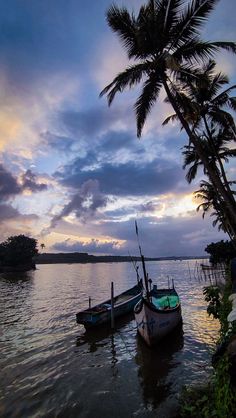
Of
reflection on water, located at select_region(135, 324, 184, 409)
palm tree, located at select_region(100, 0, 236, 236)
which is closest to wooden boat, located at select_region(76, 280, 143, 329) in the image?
reflection on water, located at select_region(135, 324, 184, 409)

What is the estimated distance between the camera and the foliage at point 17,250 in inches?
4619

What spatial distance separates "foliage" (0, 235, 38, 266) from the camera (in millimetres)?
117312

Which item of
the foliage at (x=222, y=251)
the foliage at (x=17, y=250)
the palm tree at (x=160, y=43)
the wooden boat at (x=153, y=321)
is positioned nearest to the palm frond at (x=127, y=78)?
the palm tree at (x=160, y=43)

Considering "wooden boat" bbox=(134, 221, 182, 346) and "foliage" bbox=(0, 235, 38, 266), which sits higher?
"foliage" bbox=(0, 235, 38, 266)

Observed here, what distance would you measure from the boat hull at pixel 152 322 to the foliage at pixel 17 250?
359ft

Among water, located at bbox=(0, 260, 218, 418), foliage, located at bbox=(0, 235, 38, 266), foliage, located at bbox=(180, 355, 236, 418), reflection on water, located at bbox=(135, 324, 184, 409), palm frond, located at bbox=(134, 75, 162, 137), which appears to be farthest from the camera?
foliage, located at bbox=(0, 235, 38, 266)

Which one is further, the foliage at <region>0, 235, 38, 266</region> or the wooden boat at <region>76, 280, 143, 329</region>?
the foliage at <region>0, 235, 38, 266</region>

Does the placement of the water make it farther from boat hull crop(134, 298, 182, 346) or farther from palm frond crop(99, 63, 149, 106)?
palm frond crop(99, 63, 149, 106)

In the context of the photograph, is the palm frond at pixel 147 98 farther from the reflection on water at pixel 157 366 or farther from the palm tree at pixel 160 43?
the reflection on water at pixel 157 366

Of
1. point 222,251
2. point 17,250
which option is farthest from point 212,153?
point 17,250

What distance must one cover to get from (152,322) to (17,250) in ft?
365

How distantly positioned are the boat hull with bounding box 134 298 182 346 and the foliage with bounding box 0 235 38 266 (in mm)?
109293

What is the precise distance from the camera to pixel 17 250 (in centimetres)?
11856

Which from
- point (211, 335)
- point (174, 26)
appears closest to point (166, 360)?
point (211, 335)
